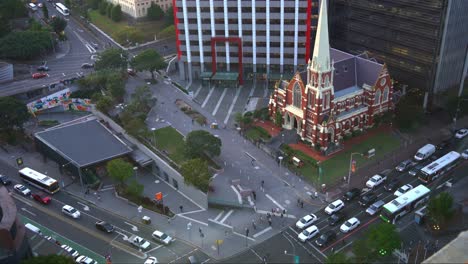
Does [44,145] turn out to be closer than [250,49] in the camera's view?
Yes

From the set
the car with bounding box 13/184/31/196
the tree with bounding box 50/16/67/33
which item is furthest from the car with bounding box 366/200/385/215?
the tree with bounding box 50/16/67/33

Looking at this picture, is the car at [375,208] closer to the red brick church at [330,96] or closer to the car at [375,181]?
the car at [375,181]

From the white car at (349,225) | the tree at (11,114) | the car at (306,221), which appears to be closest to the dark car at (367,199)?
the white car at (349,225)

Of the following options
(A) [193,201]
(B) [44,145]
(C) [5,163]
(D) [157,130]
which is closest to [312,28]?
(D) [157,130]

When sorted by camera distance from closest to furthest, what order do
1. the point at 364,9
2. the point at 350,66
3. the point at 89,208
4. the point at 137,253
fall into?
the point at 137,253, the point at 89,208, the point at 350,66, the point at 364,9

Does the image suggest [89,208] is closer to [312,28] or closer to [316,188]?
[316,188]

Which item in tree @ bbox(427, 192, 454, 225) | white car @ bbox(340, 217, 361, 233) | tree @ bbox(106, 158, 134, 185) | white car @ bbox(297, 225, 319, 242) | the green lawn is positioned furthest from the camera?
the green lawn

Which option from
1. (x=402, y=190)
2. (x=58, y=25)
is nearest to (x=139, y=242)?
(x=402, y=190)

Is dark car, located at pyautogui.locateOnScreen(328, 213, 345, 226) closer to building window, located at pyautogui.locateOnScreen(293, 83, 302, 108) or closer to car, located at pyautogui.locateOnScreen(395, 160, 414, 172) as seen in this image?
car, located at pyautogui.locateOnScreen(395, 160, 414, 172)
